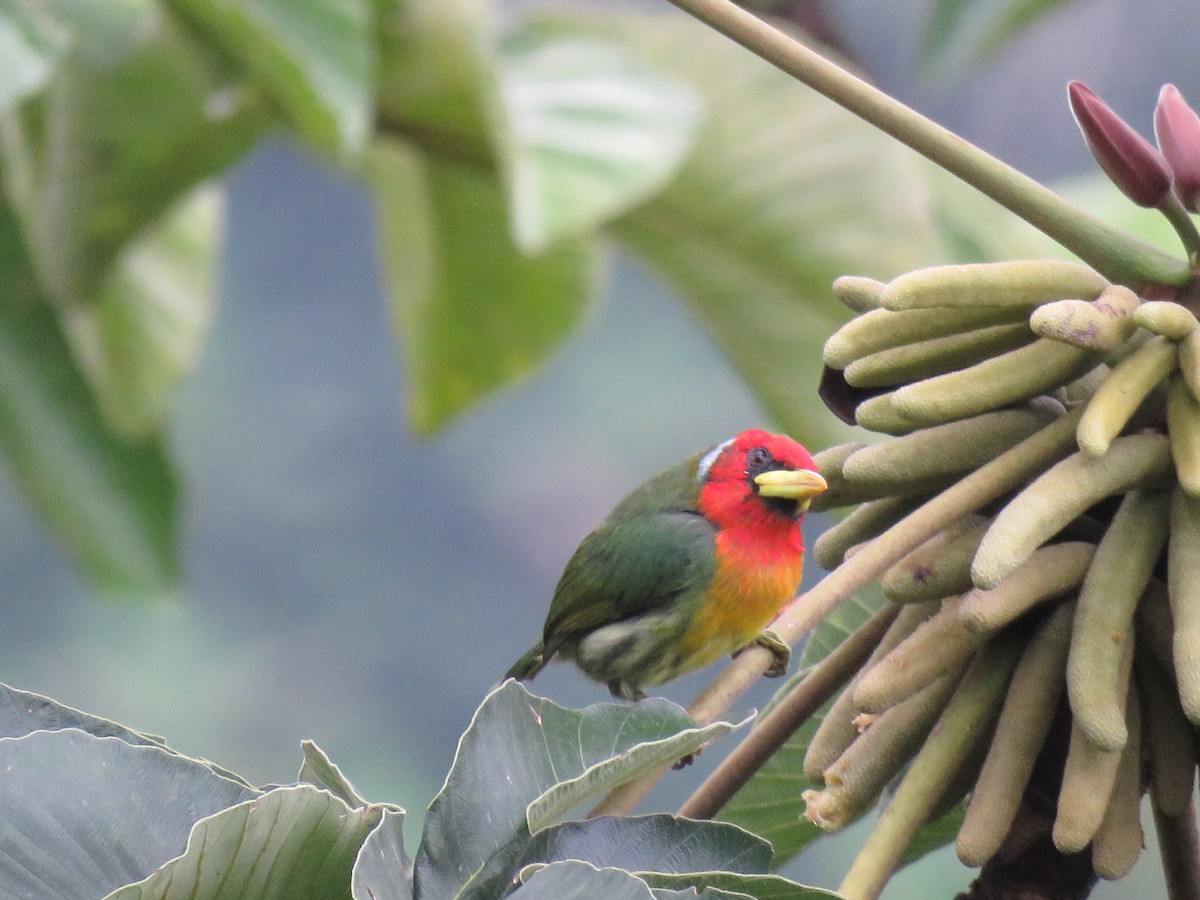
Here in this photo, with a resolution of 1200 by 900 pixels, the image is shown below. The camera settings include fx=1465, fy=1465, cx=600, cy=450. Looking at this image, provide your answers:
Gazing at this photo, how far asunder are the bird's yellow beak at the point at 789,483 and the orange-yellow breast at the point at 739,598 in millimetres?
81

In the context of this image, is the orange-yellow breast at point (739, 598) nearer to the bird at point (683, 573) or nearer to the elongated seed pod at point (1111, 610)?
the bird at point (683, 573)

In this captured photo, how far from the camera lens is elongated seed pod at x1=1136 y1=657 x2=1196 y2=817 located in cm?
62

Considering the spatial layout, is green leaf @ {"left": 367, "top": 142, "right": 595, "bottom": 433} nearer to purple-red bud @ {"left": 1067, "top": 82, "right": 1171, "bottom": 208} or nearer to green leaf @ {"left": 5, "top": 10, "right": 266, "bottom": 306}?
green leaf @ {"left": 5, "top": 10, "right": 266, "bottom": 306}

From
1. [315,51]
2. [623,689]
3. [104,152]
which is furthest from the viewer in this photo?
[104,152]

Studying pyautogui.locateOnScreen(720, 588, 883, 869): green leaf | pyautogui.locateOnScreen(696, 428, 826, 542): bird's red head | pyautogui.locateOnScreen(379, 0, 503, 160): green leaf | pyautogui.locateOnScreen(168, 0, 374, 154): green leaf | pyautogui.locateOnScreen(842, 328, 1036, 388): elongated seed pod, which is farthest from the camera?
pyautogui.locateOnScreen(379, 0, 503, 160): green leaf

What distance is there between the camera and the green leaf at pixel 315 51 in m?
1.71

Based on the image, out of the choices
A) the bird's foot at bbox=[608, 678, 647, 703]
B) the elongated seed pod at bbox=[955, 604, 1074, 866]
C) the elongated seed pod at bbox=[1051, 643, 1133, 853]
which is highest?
the elongated seed pod at bbox=[955, 604, 1074, 866]

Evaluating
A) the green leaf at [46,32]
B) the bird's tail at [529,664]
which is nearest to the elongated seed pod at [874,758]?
the bird's tail at [529,664]

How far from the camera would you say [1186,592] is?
0.58 m

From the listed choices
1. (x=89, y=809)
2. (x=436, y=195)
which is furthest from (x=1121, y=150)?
(x=436, y=195)

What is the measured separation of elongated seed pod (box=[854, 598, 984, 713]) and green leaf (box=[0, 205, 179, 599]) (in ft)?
6.11

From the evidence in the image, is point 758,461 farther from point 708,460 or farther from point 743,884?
point 743,884

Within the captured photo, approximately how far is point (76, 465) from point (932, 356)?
1907 millimetres

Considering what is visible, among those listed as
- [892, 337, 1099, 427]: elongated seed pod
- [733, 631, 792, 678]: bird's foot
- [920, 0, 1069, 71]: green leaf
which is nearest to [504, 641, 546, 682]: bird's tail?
[733, 631, 792, 678]: bird's foot
